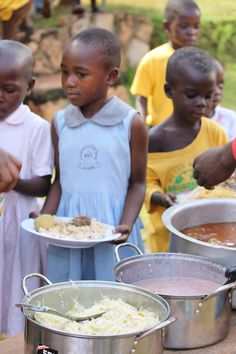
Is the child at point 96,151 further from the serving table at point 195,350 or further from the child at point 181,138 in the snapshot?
the serving table at point 195,350

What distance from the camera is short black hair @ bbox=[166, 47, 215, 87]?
381cm

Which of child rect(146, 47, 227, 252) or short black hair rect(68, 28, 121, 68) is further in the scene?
child rect(146, 47, 227, 252)

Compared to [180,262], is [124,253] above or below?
below

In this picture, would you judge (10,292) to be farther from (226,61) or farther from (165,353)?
(226,61)

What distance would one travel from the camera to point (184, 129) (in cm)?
380

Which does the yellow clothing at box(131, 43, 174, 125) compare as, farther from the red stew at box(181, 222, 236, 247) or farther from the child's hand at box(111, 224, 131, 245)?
the red stew at box(181, 222, 236, 247)

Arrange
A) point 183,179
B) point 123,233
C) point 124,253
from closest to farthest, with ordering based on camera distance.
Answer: point 123,233, point 124,253, point 183,179

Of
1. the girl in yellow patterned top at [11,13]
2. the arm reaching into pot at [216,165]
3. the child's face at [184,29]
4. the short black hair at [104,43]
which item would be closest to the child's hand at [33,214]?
the short black hair at [104,43]

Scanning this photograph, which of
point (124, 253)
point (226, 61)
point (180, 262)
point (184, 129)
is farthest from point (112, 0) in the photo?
point (180, 262)

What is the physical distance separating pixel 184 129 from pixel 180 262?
5.19 feet

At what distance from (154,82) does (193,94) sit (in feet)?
5.10

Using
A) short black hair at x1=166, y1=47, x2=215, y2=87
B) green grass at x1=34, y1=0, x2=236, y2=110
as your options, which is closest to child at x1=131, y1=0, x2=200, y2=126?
short black hair at x1=166, y1=47, x2=215, y2=87

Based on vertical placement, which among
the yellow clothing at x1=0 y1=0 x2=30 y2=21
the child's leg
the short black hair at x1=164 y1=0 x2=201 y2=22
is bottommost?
the child's leg

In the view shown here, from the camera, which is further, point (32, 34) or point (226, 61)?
point (226, 61)
